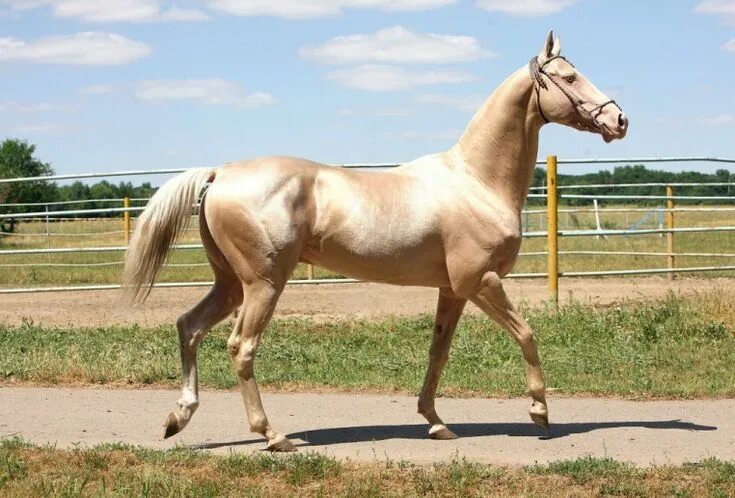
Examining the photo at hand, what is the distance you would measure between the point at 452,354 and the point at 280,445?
3611mm

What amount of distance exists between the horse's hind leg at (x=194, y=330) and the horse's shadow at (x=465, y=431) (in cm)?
25

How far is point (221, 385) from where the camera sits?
8.09 metres

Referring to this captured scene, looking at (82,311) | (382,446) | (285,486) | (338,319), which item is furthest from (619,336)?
(82,311)

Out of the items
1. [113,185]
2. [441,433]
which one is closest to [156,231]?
[441,433]

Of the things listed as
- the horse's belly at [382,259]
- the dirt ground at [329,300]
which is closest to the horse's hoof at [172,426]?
the horse's belly at [382,259]

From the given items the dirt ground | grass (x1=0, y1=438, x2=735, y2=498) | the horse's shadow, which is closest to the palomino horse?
the horse's shadow

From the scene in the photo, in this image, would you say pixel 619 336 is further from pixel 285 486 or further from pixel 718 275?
pixel 718 275

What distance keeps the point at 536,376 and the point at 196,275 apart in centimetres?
1387

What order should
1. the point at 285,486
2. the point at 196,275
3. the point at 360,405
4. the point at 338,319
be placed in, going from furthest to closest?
the point at 196,275
the point at 338,319
the point at 360,405
the point at 285,486

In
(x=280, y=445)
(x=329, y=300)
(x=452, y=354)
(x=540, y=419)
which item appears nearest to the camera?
(x=280, y=445)

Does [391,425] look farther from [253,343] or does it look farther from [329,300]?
[329,300]

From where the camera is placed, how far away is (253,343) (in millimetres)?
6027

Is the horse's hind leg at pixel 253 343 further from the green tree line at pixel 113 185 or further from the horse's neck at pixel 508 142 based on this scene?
the green tree line at pixel 113 185

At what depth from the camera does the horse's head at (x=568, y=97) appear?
21.2ft
